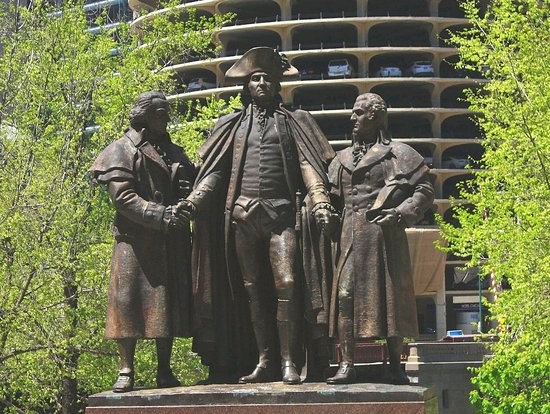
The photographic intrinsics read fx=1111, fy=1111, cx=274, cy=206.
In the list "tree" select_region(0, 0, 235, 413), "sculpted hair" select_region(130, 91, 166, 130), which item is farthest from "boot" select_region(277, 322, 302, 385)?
"tree" select_region(0, 0, 235, 413)

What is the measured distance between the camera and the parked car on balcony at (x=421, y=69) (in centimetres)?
7669

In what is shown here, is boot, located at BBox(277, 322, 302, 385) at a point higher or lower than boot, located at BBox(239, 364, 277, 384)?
higher

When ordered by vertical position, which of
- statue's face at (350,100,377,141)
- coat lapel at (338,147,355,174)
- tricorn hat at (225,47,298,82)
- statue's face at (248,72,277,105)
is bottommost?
coat lapel at (338,147,355,174)

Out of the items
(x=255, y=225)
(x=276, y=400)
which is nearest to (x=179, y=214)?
(x=255, y=225)

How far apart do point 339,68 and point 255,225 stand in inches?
2669

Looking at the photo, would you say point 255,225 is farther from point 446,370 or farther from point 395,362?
point 446,370

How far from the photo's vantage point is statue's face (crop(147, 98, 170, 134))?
9984 millimetres

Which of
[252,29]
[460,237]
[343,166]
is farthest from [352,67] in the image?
[343,166]

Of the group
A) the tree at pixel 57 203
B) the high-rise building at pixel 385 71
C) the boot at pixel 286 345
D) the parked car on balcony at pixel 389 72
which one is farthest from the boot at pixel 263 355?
the parked car on balcony at pixel 389 72

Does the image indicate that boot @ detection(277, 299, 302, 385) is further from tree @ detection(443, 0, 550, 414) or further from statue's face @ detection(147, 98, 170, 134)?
tree @ detection(443, 0, 550, 414)

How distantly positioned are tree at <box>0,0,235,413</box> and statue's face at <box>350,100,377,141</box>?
12.4 metres

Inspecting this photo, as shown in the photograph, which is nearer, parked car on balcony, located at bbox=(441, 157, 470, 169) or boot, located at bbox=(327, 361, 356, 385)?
boot, located at bbox=(327, 361, 356, 385)

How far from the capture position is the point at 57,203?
22328mm

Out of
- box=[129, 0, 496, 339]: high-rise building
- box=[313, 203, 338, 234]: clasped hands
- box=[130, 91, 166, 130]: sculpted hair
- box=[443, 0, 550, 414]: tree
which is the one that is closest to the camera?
box=[313, 203, 338, 234]: clasped hands
